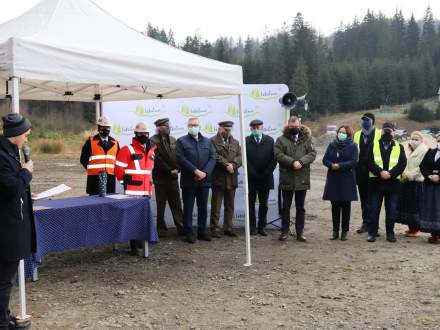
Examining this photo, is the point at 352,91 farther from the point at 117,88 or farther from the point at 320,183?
the point at 117,88

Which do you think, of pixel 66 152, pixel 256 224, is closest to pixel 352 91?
pixel 66 152

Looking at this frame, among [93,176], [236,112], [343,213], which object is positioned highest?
[236,112]

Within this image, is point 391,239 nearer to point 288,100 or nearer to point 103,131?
point 288,100

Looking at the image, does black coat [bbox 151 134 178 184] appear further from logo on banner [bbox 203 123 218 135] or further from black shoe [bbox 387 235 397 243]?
black shoe [bbox 387 235 397 243]

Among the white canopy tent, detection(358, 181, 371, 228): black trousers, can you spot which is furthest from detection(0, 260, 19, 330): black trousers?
detection(358, 181, 371, 228): black trousers

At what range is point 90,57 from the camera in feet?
15.2

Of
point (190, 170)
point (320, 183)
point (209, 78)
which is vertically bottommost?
point (320, 183)

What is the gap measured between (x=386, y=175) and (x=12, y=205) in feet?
17.0

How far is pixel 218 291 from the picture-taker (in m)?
5.14

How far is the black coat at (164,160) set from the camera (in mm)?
7477

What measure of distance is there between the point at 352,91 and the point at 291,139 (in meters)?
69.0

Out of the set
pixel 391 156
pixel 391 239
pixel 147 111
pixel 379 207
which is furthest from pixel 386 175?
pixel 147 111

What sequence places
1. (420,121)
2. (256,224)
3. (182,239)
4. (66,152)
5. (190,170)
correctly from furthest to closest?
(420,121), (66,152), (256,224), (182,239), (190,170)

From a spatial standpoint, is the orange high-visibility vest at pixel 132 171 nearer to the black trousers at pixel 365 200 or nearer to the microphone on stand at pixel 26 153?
the microphone on stand at pixel 26 153
